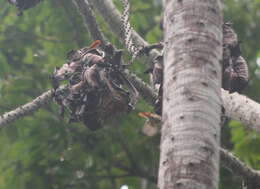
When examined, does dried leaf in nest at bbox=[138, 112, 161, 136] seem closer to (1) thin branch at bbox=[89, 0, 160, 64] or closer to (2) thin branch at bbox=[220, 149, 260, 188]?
(2) thin branch at bbox=[220, 149, 260, 188]

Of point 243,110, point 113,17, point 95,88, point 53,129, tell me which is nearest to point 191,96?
point 95,88

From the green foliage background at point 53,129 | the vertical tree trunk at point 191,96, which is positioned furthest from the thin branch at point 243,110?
the green foliage background at point 53,129

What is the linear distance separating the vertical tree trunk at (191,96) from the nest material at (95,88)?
1058 mm

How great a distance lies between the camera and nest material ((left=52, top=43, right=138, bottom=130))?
383cm

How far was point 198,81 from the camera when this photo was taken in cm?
254

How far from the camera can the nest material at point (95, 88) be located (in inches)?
151

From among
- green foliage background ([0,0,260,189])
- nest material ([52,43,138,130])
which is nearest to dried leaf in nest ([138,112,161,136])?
nest material ([52,43,138,130])

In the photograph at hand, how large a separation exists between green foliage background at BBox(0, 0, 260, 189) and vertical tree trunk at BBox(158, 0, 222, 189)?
3916 millimetres

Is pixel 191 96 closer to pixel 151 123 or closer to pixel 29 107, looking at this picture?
pixel 151 123

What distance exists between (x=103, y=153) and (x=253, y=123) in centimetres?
390

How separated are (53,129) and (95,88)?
3.66m

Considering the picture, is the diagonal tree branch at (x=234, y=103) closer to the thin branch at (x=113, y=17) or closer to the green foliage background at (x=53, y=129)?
the thin branch at (x=113, y=17)

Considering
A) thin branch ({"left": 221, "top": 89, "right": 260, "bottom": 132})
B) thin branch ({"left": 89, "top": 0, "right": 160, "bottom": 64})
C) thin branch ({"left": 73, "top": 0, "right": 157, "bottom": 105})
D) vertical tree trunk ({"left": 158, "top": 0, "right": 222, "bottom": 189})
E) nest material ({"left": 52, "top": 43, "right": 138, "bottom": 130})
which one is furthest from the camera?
thin branch ({"left": 89, "top": 0, "right": 160, "bottom": 64})

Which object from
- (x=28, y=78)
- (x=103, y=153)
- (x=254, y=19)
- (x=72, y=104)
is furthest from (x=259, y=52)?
(x=72, y=104)
